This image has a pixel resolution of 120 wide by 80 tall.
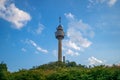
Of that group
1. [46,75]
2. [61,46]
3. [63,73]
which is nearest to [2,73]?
[46,75]

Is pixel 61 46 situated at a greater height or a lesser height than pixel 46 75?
greater

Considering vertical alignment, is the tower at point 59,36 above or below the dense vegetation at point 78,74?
above

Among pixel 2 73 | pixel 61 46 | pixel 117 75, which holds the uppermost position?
Answer: pixel 61 46

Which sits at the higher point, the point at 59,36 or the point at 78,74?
the point at 59,36

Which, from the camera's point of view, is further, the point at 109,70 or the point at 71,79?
the point at 71,79

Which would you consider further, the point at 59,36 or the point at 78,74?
the point at 59,36

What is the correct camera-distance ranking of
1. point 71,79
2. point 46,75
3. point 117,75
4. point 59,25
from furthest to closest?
point 59,25
point 46,75
point 71,79
point 117,75

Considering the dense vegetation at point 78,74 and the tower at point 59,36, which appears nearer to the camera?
the dense vegetation at point 78,74

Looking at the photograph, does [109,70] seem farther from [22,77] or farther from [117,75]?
[22,77]

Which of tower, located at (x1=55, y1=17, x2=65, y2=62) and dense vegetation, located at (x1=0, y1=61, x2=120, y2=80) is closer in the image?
dense vegetation, located at (x1=0, y1=61, x2=120, y2=80)

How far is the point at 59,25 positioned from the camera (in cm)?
7394

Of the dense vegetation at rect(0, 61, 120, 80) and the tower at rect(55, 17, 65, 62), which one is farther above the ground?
the tower at rect(55, 17, 65, 62)

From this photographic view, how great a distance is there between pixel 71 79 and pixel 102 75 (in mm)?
2404

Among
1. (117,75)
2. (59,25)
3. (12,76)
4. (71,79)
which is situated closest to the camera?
(117,75)
